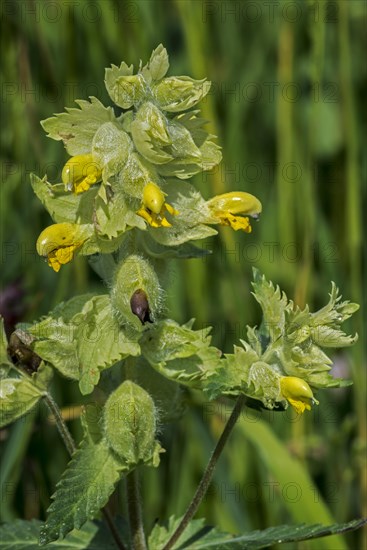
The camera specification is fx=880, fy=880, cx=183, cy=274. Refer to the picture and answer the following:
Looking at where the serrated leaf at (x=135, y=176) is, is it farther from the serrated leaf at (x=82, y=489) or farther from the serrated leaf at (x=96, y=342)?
the serrated leaf at (x=82, y=489)

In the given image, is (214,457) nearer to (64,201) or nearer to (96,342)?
(96,342)

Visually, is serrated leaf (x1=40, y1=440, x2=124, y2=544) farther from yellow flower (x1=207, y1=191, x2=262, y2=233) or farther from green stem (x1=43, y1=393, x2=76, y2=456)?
yellow flower (x1=207, y1=191, x2=262, y2=233)

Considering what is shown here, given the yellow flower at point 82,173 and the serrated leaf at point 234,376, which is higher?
the yellow flower at point 82,173

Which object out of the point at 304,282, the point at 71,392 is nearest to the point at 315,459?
the point at 304,282

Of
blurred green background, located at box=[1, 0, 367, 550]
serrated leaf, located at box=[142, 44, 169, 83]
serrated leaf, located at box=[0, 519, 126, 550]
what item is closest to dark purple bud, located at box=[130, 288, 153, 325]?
serrated leaf, located at box=[142, 44, 169, 83]

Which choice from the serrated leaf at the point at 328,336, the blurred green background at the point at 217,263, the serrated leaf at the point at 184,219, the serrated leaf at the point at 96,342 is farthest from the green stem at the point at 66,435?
the blurred green background at the point at 217,263
